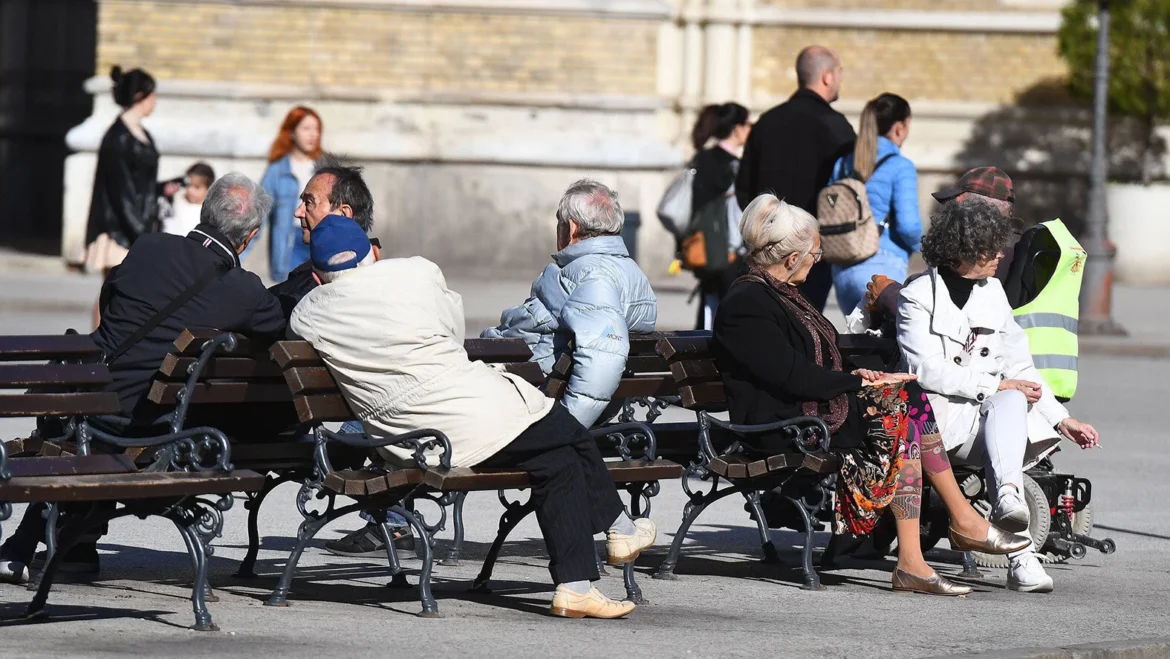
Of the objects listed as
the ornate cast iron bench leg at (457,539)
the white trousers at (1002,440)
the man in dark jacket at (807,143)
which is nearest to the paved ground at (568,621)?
the ornate cast iron bench leg at (457,539)

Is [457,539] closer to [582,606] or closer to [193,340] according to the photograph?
[582,606]

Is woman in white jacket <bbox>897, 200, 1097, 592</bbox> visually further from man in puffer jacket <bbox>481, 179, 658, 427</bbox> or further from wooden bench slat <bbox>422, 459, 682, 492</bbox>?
wooden bench slat <bbox>422, 459, 682, 492</bbox>

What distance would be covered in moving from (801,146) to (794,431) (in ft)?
12.2

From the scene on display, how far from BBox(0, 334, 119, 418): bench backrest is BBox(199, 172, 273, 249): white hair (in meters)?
0.69

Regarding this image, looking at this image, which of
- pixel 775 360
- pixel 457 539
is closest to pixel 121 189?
pixel 457 539

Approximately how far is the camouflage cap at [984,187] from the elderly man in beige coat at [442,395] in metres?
1.95

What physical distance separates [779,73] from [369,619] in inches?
661

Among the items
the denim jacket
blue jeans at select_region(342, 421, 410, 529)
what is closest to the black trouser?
blue jeans at select_region(342, 421, 410, 529)

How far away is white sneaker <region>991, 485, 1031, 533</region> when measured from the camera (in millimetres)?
6832

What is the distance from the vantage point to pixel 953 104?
22.5 m

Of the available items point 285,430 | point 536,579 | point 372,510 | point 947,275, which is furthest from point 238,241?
point 947,275

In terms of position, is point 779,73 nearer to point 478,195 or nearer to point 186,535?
point 478,195

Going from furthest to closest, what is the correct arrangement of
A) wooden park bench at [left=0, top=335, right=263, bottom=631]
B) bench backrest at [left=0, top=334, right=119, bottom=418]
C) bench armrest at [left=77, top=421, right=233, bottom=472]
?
bench armrest at [left=77, top=421, right=233, bottom=472]
bench backrest at [left=0, top=334, right=119, bottom=418]
wooden park bench at [left=0, top=335, right=263, bottom=631]

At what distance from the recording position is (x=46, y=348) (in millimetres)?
6020
